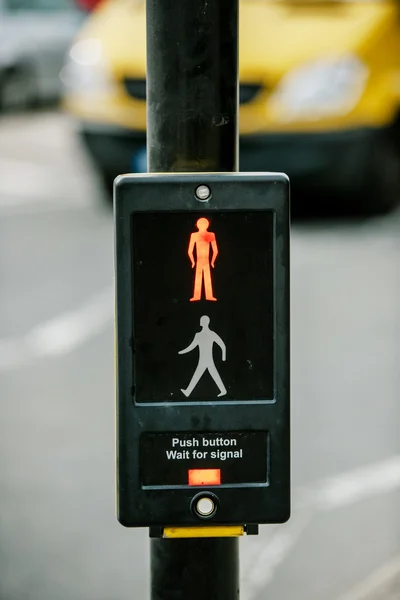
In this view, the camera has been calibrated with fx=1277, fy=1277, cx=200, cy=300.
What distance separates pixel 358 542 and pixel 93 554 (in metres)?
0.88

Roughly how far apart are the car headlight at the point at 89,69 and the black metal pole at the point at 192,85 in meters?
7.35

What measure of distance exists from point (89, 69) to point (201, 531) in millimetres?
7676

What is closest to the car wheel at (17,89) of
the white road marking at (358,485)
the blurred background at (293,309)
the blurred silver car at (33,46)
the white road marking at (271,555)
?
the blurred silver car at (33,46)

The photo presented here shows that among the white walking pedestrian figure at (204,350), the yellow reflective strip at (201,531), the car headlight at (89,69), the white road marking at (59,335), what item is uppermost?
the car headlight at (89,69)

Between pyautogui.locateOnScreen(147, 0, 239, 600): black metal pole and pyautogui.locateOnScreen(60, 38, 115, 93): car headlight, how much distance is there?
24.1ft

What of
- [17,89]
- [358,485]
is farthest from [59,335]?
Answer: [17,89]

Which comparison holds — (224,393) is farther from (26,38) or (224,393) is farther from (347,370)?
(26,38)

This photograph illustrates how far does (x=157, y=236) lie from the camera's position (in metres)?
1.85

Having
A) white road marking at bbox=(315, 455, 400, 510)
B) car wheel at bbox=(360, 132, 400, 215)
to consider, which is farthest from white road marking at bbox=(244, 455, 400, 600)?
car wheel at bbox=(360, 132, 400, 215)

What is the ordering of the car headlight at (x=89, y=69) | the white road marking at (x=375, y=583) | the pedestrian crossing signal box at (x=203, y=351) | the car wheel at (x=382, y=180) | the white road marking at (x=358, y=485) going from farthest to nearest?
the car headlight at (x=89, y=69) → the car wheel at (x=382, y=180) → the white road marking at (x=358, y=485) → the white road marking at (x=375, y=583) → the pedestrian crossing signal box at (x=203, y=351)

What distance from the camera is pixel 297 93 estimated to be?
873cm

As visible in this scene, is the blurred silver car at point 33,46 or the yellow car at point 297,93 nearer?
the yellow car at point 297,93

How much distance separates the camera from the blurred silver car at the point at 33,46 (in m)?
15.4

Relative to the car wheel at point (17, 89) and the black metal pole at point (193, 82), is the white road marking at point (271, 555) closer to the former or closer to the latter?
the black metal pole at point (193, 82)
